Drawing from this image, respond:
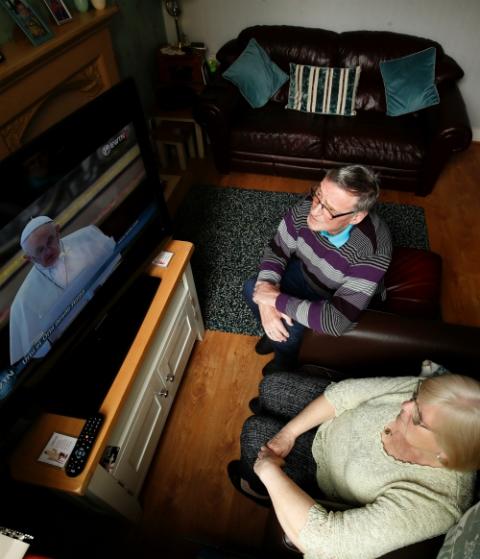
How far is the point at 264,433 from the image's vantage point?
44.3 inches

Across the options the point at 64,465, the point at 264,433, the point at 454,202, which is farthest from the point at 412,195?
the point at 64,465

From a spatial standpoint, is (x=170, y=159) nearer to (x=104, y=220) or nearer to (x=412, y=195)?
(x=412, y=195)

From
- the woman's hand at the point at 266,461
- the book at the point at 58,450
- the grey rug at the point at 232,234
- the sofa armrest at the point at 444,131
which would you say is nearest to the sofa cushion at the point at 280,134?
the grey rug at the point at 232,234

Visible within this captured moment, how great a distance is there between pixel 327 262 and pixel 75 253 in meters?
0.84

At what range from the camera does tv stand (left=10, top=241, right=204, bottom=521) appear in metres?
0.92

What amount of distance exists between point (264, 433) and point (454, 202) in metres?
2.35

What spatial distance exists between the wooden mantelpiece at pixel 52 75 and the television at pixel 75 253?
815mm

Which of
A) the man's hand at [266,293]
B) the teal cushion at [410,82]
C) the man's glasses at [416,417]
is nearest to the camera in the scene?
the man's glasses at [416,417]

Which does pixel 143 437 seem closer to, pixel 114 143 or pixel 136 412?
pixel 136 412

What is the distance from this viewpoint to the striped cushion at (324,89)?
8.86ft

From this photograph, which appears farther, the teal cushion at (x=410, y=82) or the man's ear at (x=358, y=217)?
the teal cushion at (x=410, y=82)

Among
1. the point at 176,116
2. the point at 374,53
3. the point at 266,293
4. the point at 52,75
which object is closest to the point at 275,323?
the point at 266,293

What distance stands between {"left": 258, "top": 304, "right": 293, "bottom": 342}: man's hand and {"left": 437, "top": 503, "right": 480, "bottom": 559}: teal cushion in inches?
30.5

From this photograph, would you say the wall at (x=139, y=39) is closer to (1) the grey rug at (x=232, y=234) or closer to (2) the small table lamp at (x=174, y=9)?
(2) the small table lamp at (x=174, y=9)
